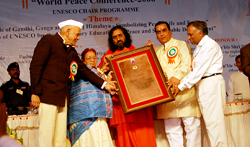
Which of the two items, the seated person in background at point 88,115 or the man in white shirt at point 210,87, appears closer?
the seated person in background at point 88,115

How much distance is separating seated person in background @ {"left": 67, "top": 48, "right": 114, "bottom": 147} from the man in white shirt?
0.92 m

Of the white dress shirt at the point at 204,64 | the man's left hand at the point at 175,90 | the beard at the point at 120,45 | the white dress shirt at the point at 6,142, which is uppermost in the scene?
the beard at the point at 120,45

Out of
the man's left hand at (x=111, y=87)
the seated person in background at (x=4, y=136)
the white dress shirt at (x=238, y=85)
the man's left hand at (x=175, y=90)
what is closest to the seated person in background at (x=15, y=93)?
the man's left hand at (x=111, y=87)

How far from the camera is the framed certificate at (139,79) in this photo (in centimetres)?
314

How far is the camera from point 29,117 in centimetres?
362

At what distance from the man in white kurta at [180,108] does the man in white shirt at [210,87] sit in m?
0.16

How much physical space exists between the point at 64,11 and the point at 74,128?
128 inches

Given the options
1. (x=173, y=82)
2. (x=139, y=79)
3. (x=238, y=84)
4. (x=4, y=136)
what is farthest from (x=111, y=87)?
(x=238, y=84)

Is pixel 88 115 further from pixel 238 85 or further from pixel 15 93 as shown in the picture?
pixel 238 85

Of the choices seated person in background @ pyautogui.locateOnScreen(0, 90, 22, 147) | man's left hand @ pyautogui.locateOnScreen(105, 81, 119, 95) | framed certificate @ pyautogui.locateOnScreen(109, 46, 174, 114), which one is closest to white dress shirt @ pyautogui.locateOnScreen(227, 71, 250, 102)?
framed certificate @ pyautogui.locateOnScreen(109, 46, 174, 114)

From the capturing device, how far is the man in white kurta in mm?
3414

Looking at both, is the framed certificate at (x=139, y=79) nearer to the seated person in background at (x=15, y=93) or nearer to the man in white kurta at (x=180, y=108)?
the man in white kurta at (x=180, y=108)

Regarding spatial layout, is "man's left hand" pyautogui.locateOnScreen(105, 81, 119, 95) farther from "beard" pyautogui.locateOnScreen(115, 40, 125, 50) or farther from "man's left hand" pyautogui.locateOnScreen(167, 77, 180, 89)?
"beard" pyautogui.locateOnScreen(115, 40, 125, 50)

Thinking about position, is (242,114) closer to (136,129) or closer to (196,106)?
(196,106)
